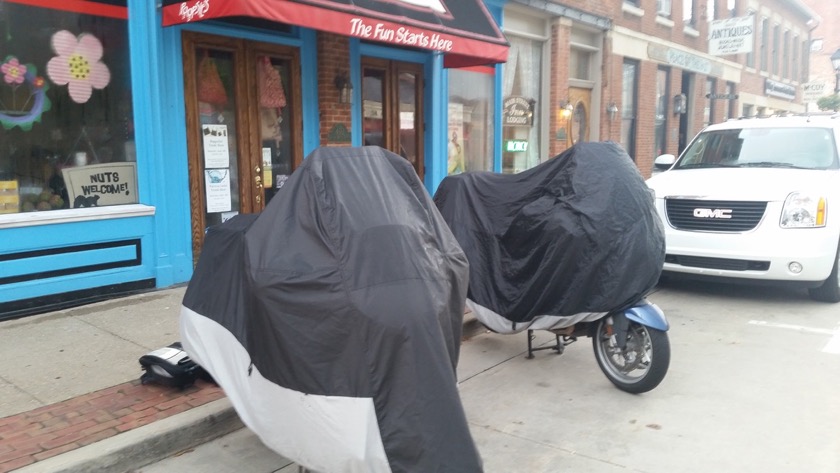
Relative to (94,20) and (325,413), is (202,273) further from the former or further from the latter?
(94,20)

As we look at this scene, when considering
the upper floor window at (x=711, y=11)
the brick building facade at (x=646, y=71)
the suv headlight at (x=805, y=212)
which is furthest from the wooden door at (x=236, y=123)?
the upper floor window at (x=711, y=11)

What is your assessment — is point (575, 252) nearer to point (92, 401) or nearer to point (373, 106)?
point (92, 401)

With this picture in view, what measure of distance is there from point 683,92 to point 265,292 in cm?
1887

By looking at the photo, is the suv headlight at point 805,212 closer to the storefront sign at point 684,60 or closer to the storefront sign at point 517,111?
the storefront sign at point 517,111

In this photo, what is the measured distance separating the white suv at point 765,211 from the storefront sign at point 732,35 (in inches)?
405

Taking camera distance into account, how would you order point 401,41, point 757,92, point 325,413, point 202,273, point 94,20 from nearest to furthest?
point 325,413 < point 202,273 < point 94,20 < point 401,41 < point 757,92

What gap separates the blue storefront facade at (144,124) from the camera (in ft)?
19.7

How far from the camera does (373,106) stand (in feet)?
31.3

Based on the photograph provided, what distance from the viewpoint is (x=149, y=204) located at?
6.77 meters

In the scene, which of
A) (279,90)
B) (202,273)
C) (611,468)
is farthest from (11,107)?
(611,468)

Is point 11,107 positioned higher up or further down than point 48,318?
higher up

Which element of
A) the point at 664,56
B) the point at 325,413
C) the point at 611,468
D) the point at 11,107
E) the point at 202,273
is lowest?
the point at 611,468

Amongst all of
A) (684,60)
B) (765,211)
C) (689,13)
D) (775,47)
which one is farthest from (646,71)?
(775,47)

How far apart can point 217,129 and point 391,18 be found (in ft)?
7.69
